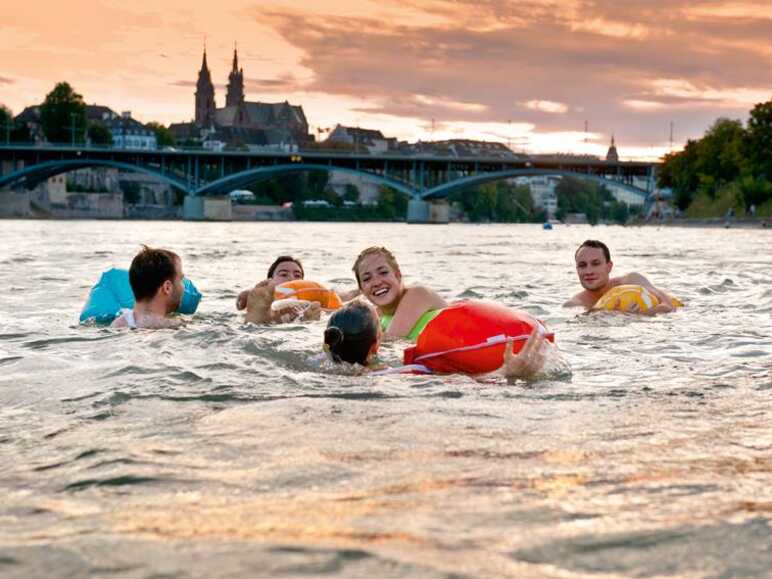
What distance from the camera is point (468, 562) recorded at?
271 centimetres

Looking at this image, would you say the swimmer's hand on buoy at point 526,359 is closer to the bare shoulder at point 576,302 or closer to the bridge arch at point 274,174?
the bare shoulder at point 576,302

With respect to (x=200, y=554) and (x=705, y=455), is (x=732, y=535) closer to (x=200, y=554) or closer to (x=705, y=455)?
(x=705, y=455)

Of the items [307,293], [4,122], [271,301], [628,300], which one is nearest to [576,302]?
[628,300]

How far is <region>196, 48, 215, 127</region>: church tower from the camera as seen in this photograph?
182250 mm

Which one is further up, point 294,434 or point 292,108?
point 292,108

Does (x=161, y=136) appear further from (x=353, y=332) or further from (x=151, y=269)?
(x=353, y=332)

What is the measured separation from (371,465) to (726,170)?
86.1 m

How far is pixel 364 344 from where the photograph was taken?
19.3ft

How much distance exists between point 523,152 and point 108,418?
8639 cm

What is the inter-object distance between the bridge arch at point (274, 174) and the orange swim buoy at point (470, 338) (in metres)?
73.9

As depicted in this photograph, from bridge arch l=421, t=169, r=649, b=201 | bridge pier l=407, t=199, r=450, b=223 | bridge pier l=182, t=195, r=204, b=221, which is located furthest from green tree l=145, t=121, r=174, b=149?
bridge arch l=421, t=169, r=649, b=201

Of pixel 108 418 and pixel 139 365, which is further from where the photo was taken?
pixel 139 365

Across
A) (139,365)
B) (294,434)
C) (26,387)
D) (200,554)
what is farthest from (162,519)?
(139,365)

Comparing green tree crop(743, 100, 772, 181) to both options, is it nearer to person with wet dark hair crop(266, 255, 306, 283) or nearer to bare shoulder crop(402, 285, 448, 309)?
person with wet dark hair crop(266, 255, 306, 283)
